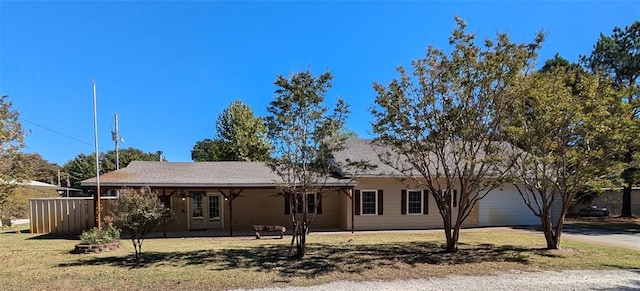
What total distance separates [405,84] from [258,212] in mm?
10412

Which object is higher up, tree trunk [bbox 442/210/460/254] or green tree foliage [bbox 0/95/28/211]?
green tree foliage [bbox 0/95/28/211]

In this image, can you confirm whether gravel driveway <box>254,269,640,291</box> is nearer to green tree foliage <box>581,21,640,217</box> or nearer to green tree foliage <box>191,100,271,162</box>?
green tree foliage <box>581,21,640,217</box>

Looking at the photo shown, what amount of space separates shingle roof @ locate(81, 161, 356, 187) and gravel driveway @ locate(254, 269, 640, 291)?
7038 millimetres

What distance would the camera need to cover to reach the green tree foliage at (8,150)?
9.55 m

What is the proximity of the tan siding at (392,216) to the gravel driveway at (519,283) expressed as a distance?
9603mm

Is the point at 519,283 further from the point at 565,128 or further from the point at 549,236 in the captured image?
the point at 565,128

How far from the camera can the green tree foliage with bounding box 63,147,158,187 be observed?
5194 centimetres

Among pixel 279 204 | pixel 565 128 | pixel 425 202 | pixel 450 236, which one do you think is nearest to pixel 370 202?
pixel 425 202

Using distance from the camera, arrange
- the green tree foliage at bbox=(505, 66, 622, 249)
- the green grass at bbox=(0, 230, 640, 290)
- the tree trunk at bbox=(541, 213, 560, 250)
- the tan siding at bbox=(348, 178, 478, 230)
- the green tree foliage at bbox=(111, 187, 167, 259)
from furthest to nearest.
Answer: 1. the tan siding at bbox=(348, 178, 478, 230)
2. the tree trunk at bbox=(541, 213, 560, 250)
3. the green tree foliage at bbox=(505, 66, 622, 249)
4. the green tree foliage at bbox=(111, 187, 167, 259)
5. the green grass at bbox=(0, 230, 640, 290)

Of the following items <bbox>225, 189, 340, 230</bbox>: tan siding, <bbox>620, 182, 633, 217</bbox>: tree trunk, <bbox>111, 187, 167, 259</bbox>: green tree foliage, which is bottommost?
<bbox>620, 182, 633, 217</bbox>: tree trunk

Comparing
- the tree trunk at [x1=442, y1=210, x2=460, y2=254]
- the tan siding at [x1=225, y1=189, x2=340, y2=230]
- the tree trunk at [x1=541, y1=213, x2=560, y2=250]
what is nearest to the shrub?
the tan siding at [x1=225, y1=189, x2=340, y2=230]

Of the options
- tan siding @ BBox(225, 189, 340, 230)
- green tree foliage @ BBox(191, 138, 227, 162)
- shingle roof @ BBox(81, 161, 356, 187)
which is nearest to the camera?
shingle roof @ BBox(81, 161, 356, 187)

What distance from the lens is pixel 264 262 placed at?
9.32 m

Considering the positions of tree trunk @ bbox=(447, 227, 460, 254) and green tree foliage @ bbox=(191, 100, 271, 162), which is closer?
tree trunk @ bbox=(447, 227, 460, 254)
